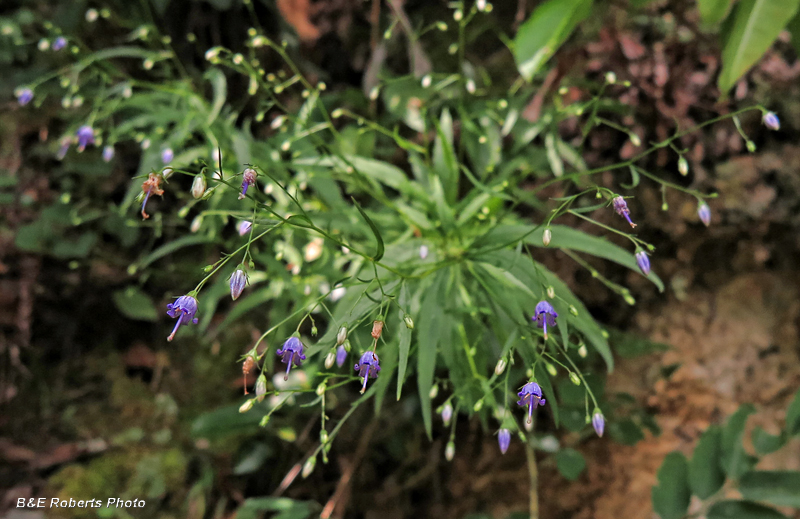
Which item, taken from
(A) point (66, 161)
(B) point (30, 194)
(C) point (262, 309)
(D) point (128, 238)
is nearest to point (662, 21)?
(C) point (262, 309)

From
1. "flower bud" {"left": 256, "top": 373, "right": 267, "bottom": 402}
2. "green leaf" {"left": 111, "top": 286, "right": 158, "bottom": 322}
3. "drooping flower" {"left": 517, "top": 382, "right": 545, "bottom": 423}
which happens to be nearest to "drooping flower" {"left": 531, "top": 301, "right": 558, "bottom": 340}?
"drooping flower" {"left": 517, "top": 382, "right": 545, "bottom": 423}

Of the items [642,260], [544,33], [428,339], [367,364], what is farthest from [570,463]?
[544,33]

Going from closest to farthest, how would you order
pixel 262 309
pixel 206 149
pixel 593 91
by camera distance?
pixel 206 149, pixel 593 91, pixel 262 309

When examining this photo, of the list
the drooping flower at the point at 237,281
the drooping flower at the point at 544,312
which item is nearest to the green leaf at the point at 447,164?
the drooping flower at the point at 544,312

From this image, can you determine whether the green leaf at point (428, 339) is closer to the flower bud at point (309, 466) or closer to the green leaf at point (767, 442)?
the flower bud at point (309, 466)

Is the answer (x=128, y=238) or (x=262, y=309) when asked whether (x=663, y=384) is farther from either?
(x=128, y=238)

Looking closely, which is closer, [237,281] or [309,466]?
[237,281]

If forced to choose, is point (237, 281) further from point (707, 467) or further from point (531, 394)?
point (707, 467)
